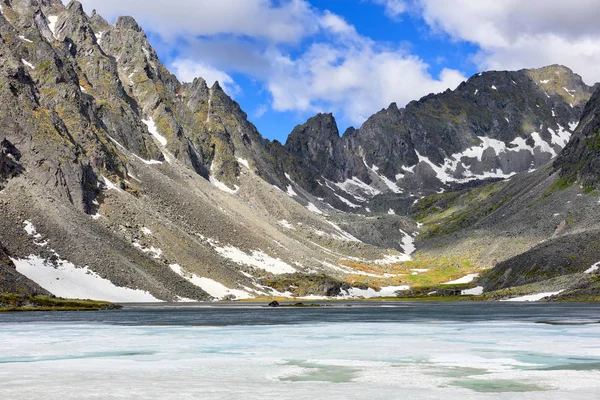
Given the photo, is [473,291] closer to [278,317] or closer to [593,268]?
[593,268]

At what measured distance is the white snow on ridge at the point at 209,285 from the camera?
511ft

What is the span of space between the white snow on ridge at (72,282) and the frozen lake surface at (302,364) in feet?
231

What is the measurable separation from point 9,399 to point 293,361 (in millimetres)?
16023

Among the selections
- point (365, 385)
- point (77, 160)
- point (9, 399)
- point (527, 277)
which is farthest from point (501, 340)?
point (77, 160)

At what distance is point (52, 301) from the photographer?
11000 cm

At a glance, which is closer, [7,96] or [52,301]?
[52,301]

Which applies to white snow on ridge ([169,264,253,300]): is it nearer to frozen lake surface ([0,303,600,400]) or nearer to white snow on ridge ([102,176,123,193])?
white snow on ridge ([102,176,123,193])

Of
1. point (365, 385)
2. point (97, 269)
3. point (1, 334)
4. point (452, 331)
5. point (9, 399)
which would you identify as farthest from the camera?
point (97, 269)

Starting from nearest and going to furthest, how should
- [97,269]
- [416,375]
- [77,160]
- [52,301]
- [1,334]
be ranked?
[416,375]
[1,334]
[52,301]
[97,269]
[77,160]

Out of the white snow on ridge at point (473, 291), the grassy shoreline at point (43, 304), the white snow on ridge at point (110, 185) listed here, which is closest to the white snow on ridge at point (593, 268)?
the white snow on ridge at point (473, 291)

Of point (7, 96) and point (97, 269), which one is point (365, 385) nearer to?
point (97, 269)

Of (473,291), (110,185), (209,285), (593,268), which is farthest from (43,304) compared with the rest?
(473,291)

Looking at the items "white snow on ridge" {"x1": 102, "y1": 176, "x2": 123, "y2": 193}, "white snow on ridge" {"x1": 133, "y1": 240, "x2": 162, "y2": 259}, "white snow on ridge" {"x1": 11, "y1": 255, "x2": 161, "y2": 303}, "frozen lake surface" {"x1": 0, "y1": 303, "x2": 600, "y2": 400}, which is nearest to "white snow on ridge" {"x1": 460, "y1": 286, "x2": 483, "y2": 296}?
"white snow on ridge" {"x1": 133, "y1": 240, "x2": 162, "y2": 259}

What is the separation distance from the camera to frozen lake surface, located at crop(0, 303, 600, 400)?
2592 cm
